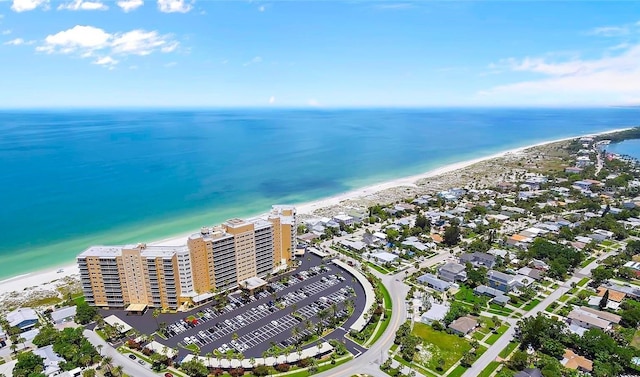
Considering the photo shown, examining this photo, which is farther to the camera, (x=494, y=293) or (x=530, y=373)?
(x=494, y=293)

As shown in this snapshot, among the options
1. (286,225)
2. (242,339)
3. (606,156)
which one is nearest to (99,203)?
(286,225)

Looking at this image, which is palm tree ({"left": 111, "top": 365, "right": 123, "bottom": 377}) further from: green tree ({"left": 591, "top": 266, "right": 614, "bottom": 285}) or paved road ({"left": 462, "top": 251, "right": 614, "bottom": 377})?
green tree ({"left": 591, "top": 266, "right": 614, "bottom": 285})

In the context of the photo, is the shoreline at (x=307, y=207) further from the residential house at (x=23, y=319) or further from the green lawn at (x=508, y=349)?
the green lawn at (x=508, y=349)

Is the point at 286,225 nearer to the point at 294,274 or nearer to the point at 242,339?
the point at 294,274

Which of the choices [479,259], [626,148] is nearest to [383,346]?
[479,259]

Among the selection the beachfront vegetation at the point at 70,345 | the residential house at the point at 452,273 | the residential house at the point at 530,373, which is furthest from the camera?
the residential house at the point at 452,273

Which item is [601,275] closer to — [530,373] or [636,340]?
[636,340]

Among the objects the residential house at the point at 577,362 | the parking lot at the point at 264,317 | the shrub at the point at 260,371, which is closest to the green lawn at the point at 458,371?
the residential house at the point at 577,362
